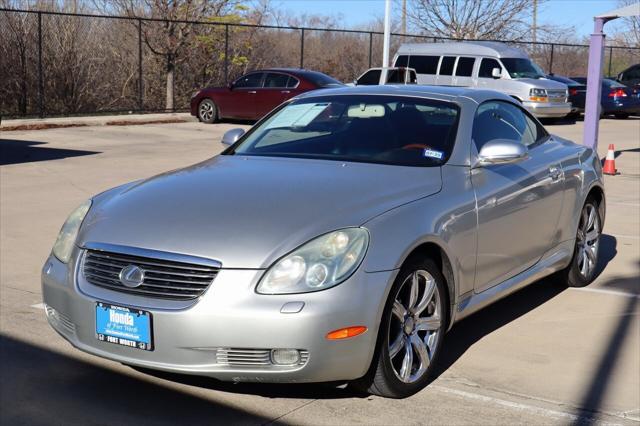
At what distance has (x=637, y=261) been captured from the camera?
27.1 feet

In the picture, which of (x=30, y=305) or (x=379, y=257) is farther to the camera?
(x=30, y=305)

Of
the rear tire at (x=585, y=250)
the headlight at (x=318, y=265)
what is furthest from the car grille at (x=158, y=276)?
the rear tire at (x=585, y=250)

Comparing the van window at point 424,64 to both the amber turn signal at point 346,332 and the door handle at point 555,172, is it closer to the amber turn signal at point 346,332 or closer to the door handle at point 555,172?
the door handle at point 555,172

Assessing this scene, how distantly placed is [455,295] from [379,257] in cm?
89

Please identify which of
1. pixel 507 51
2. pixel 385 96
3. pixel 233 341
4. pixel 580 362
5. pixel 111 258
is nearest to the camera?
pixel 233 341

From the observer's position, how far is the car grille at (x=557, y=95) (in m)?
24.8

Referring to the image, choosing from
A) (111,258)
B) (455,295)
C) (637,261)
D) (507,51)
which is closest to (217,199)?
(111,258)

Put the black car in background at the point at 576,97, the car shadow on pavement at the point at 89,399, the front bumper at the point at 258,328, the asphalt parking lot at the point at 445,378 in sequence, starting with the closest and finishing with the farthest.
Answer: the front bumper at the point at 258,328 < the car shadow on pavement at the point at 89,399 < the asphalt parking lot at the point at 445,378 < the black car in background at the point at 576,97

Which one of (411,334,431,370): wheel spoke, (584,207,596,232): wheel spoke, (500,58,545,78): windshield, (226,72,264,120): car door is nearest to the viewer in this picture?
(411,334,431,370): wheel spoke

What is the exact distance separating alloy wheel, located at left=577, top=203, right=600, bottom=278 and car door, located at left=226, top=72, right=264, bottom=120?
638 inches

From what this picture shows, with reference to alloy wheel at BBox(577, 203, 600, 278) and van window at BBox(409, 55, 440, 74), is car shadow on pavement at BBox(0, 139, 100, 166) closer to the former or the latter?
alloy wheel at BBox(577, 203, 600, 278)

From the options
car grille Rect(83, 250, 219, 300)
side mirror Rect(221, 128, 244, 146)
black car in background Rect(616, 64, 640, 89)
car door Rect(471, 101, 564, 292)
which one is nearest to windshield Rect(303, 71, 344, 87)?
black car in background Rect(616, 64, 640, 89)

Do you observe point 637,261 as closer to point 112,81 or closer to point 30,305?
point 30,305

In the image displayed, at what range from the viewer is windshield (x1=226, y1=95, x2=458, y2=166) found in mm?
5656
